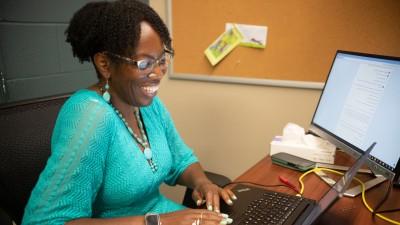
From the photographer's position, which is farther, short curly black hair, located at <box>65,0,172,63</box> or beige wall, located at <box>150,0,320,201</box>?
beige wall, located at <box>150,0,320,201</box>

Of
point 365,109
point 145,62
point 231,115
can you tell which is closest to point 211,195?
point 145,62

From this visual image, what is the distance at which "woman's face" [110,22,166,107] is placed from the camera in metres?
0.90

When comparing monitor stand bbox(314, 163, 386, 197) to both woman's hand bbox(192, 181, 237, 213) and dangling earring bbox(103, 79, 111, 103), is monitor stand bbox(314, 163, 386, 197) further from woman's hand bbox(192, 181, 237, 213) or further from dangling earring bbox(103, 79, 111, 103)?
dangling earring bbox(103, 79, 111, 103)

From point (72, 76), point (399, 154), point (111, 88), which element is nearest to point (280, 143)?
point (399, 154)

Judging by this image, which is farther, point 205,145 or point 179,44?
point 205,145

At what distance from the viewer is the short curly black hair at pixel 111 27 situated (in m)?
0.89

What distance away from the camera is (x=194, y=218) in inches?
32.4

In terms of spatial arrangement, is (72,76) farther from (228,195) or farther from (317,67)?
(317,67)

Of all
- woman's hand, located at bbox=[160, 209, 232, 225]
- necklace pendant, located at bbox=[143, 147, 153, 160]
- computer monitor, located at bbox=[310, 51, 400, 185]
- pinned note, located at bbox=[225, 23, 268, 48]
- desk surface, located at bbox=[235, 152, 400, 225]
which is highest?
pinned note, located at bbox=[225, 23, 268, 48]

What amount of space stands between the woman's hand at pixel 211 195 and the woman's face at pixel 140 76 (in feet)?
1.10

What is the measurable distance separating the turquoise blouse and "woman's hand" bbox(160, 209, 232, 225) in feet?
0.56

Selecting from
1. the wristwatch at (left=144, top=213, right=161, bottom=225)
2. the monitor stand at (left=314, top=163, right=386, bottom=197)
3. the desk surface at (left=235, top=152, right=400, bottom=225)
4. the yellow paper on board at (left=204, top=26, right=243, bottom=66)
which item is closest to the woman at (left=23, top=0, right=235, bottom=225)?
the wristwatch at (left=144, top=213, right=161, bottom=225)

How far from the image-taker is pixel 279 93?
172 cm

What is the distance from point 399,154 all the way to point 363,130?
16cm
